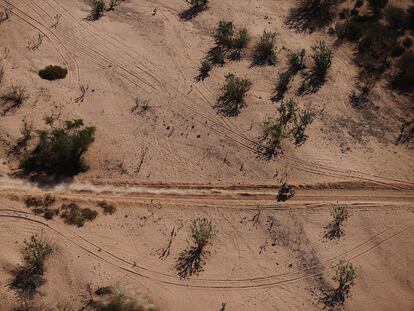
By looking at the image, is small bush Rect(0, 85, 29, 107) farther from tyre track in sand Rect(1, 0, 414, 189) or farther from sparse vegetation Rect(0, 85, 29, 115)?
tyre track in sand Rect(1, 0, 414, 189)

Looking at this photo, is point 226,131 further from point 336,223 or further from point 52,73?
point 52,73

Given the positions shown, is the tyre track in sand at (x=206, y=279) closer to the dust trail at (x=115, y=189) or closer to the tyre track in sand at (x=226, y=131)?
the dust trail at (x=115, y=189)

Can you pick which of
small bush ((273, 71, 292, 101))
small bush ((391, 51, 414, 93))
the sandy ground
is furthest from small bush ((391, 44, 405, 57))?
small bush ((273, 71, 292, 101))

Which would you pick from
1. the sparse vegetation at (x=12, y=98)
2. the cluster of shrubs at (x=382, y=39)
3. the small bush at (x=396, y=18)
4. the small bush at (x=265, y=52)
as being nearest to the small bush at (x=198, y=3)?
the small bush at (x=265, y=52)

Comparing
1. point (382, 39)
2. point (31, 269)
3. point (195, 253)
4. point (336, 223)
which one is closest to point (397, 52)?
point (382, 39)

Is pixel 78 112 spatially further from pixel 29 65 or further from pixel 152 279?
pixel 152 279

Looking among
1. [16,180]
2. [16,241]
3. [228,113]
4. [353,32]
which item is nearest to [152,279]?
[16,241]
